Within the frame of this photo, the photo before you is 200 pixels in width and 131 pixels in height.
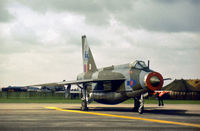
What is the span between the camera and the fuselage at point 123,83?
18719 mm

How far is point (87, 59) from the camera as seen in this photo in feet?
94.4

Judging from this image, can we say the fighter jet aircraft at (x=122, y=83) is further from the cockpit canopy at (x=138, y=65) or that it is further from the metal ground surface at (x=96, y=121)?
the metal ground surface at (x=96, y=121)

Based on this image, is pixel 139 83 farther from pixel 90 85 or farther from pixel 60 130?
pixel 60 130

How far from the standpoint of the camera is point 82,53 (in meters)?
29.6

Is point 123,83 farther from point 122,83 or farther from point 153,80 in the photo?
point 153,80

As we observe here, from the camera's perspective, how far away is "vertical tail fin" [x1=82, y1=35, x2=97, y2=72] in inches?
1101

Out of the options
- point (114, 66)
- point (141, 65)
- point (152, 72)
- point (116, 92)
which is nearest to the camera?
point (152, 72)

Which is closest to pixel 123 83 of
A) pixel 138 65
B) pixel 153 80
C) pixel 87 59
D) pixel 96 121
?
A: pixel 138 65

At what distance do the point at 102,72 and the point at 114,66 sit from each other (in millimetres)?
1474

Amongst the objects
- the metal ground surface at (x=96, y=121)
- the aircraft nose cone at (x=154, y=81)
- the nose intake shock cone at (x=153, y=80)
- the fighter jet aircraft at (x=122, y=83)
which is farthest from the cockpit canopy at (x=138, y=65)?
the metal ground surface at (x=96, y=121)

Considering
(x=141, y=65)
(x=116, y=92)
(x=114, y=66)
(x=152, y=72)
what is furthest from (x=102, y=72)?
(x=152, y=72)

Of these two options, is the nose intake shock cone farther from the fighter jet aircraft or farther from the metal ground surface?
the metal ground surface

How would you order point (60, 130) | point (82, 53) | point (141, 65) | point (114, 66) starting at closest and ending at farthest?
point (60, 130)
point (141, 65)
point (114, 66)
point (82, 53)

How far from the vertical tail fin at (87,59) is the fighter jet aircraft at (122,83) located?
3.32 ft
